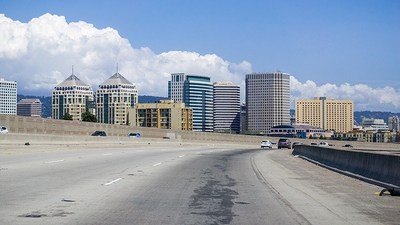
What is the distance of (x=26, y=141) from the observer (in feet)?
169

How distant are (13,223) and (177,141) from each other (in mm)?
85081

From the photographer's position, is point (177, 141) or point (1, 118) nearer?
point (1, 118)

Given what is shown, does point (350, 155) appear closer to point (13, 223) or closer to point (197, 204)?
point (197, 204)

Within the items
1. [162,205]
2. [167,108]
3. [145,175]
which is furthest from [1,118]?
[167,108]

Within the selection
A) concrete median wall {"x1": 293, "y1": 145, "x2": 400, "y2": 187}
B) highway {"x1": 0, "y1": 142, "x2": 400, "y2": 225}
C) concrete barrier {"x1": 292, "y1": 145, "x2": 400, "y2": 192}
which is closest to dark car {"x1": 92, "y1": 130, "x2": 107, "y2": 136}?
concrete median wall {"x1": 293, "y1": 145, "x2": 400, "y2": 187}

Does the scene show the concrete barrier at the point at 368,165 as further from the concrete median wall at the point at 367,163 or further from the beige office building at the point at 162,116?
the beige office building at the point at 162,116

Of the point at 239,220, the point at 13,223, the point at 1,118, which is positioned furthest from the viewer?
the point at 1,118

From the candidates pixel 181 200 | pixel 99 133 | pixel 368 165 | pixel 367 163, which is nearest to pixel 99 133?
pixel 99 133

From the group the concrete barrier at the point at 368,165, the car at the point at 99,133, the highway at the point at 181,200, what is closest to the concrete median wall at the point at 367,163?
the concrete barrier at the point at 368,165

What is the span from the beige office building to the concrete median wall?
151 metres

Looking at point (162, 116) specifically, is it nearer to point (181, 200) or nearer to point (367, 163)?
point (367, 163)

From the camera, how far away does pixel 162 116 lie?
191125 mm

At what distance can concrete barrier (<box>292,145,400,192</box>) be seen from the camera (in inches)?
794

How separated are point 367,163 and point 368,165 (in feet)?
0.80
